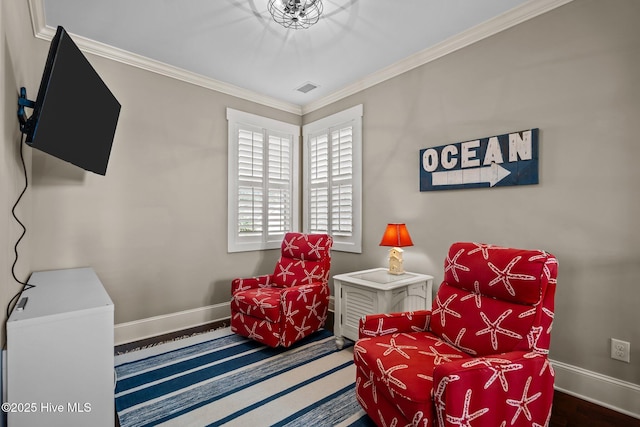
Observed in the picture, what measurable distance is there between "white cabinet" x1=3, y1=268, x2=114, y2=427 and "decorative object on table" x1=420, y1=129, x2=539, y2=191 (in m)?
2.59

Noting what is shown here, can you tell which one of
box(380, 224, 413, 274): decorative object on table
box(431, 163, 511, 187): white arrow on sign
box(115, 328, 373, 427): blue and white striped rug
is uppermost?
box(431, 163, 511, 187): white arrow on sign

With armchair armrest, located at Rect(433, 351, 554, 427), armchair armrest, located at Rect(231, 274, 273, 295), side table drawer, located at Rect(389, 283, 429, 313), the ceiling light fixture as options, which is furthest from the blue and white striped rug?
the ceiling light fixture

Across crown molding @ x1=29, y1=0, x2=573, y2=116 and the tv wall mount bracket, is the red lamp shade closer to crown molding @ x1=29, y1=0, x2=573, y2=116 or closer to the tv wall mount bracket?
crown molding @ x1=29, y1=0, x2=573, y2=116

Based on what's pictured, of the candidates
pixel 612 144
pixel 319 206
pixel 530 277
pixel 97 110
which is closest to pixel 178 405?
pixel 97 110

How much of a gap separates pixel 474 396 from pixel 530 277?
67 centimetres

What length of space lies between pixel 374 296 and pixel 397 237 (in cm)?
58

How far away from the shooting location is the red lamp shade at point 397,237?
9.20 ft

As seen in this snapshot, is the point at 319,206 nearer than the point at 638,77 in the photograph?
No

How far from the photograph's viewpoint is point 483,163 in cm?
253

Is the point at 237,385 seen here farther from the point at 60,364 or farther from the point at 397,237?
the point at 397,237

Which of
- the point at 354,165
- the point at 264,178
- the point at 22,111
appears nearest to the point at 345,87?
the point at 354,165

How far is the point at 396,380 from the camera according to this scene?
1.45 meters

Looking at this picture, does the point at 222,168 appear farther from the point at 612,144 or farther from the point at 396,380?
the point at 612,144

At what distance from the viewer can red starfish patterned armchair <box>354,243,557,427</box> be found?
4.29 ft
